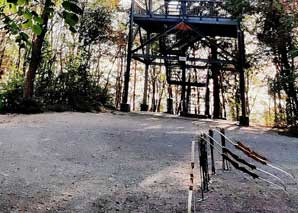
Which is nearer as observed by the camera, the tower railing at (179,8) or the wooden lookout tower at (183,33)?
the wooden lookout tower at (183,33)

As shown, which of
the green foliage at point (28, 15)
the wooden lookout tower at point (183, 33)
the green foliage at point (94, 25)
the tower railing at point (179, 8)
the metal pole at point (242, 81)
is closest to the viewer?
the green foliage at point (28, 15)

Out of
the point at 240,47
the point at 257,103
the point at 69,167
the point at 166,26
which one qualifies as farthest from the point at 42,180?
the point at 257,103

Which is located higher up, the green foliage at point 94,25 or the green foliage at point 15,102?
the green foliage at point 94,25

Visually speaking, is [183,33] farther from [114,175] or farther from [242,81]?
[114,175]

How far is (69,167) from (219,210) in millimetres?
2140

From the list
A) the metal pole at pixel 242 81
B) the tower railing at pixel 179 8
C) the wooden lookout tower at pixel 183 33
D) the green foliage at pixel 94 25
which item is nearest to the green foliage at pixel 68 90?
the green foliage at pixel 94 25

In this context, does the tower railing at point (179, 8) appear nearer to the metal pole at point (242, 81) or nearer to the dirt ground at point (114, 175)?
the metal pole at point (242, 81)

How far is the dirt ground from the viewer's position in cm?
328

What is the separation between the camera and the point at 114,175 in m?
4.26

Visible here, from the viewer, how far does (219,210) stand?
319cm

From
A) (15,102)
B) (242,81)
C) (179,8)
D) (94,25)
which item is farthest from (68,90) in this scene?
(242,81)

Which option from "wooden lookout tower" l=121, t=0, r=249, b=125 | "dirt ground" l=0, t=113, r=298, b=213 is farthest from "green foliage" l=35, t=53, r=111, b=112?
"dirt ground" l=0, t=113, r=298, b=213

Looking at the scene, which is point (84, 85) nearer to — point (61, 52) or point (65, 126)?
point (61, 52)

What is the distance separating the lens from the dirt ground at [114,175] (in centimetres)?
328
